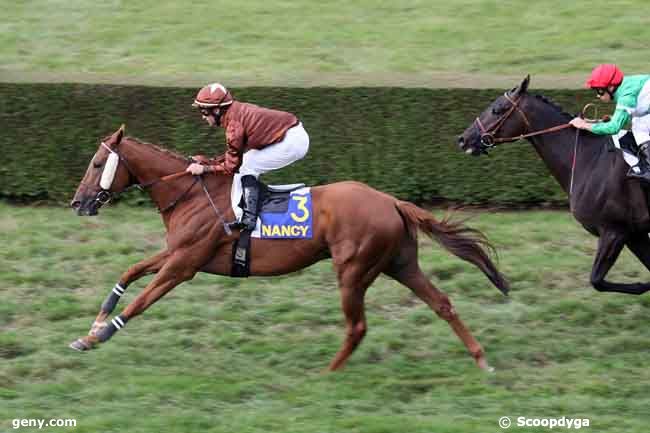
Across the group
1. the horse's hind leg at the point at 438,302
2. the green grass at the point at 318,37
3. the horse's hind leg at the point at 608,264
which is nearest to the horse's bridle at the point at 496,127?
the horse's hind leg at the point at 608,264

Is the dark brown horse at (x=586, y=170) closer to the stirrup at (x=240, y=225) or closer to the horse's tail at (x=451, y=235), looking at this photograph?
the horse's tail at (x=451, y=235)

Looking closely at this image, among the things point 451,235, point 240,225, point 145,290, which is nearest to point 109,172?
point 145,290

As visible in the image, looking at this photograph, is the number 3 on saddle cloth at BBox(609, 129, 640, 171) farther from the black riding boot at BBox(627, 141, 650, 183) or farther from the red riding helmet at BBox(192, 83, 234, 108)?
the red riding helmet at BBox(192, 83, 234, 108)

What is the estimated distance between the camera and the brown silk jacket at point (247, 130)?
275 inches

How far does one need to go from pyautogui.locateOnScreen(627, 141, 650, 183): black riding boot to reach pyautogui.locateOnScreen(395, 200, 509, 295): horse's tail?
4.05ft

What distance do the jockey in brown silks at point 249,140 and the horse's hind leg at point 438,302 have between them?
3.42 feet

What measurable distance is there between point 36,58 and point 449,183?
19.8 ft

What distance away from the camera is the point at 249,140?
7059 millimetres

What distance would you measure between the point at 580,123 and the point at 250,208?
2560mm

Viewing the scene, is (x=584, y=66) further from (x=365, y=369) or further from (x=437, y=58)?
(x=365, y=369)

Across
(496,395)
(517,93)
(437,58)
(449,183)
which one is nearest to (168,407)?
(496,395)

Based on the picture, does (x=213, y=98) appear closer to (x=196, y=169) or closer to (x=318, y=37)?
(x=196, y=169)

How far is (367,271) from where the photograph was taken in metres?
6.97

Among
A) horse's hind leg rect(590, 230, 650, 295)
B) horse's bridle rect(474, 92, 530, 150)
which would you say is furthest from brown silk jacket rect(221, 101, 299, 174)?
horse's hind leg rect(590, 230, 650, 295)
